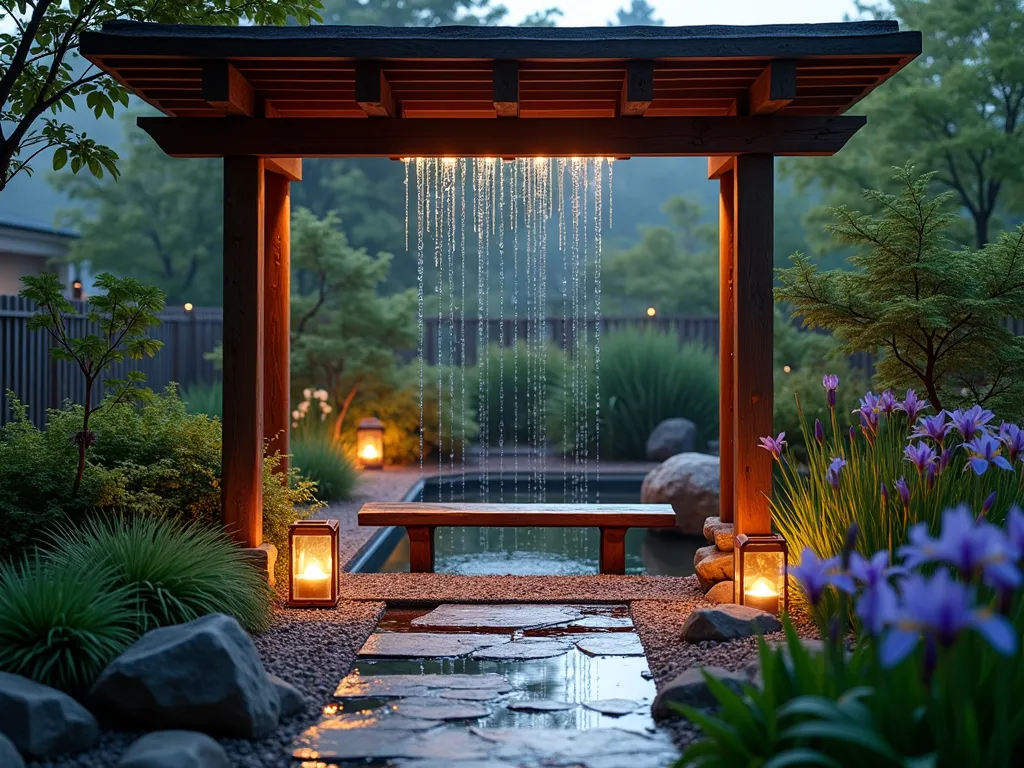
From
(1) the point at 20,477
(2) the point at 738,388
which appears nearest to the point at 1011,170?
(2) the point at 738,388

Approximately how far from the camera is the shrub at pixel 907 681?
1.96 meters

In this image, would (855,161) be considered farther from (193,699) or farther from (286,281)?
(193,699)

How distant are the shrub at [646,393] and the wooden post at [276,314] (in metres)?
7.84

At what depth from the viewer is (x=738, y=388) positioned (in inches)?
215

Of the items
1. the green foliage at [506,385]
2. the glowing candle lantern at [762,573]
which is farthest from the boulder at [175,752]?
the green foliage at [506,385]

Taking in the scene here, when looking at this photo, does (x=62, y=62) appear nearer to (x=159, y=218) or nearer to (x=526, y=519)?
(x=526, y=519)

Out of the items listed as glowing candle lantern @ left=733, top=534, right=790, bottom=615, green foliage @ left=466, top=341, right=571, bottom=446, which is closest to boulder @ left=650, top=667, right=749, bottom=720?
glowing candle lantern @ left=733, top=534, right=790, bottom=615

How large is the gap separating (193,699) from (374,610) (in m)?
2.08

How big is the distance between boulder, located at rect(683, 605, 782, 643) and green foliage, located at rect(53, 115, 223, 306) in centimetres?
1772

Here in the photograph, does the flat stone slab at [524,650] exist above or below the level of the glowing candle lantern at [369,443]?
below

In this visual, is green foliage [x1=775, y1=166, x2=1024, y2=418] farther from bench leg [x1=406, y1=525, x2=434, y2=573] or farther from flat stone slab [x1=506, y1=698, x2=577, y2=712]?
flat stone slab [x1=506, y1=698, x2=577, y2=712]

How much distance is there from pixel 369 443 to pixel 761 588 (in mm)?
8044

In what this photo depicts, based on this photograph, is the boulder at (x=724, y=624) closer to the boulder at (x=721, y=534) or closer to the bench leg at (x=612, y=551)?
the boulder at (x=721, y=534)

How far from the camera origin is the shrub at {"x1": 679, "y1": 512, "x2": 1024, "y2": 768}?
196 centimetres
